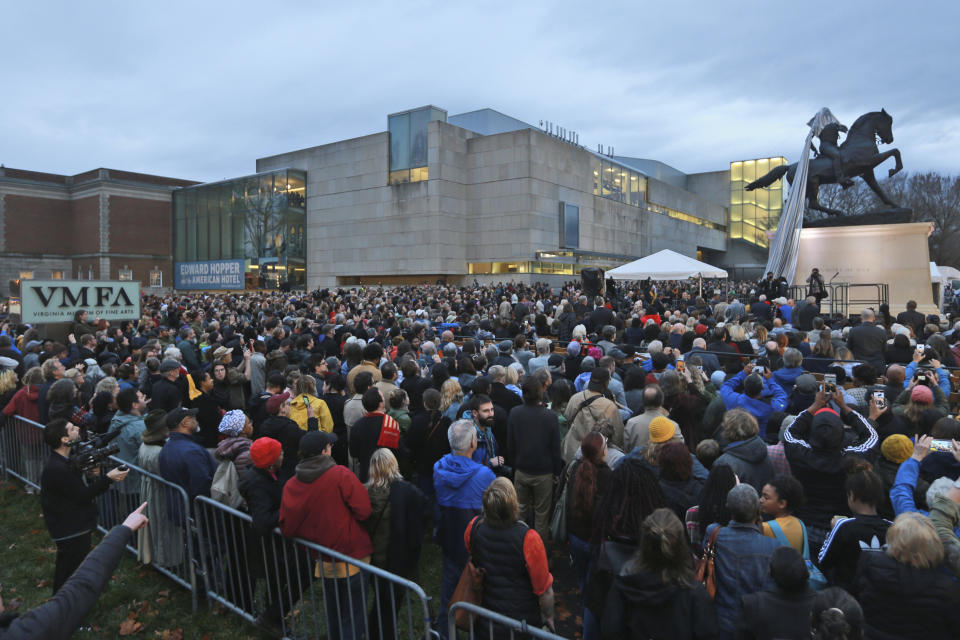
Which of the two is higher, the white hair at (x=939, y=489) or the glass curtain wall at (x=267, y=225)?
the glass curtain wall at (x=267, y=225)

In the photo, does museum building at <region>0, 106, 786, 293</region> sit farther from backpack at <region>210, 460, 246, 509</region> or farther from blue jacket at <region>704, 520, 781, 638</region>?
blue jacket at <region>704, 520, 781, 638</region>

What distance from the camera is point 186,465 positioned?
4.61m

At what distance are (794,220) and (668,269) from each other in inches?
274

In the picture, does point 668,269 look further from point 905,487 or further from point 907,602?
point 907,602

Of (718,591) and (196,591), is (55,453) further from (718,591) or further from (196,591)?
(718,591)

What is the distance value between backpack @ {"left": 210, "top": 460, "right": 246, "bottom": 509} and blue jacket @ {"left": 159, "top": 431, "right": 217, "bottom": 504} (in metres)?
0.18

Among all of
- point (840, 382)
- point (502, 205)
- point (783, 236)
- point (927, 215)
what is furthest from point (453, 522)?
point (927, 215)

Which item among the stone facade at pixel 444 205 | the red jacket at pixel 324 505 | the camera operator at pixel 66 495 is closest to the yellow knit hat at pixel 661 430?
the red jacket at pixel 324 505

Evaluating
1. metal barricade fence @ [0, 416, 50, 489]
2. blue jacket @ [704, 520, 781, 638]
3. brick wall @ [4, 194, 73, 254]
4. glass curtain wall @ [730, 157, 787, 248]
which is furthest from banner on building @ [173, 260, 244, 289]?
glass curtain wall @ [730, 157, 787, 248]

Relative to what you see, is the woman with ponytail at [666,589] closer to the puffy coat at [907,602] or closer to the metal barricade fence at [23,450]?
the puffy coat at [907,602]

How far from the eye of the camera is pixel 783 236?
20969 millimetres

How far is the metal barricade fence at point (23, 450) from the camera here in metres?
6.86

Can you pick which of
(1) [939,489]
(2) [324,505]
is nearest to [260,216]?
(2) [324,505]

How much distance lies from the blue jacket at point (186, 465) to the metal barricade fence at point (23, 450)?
3.09 metres
